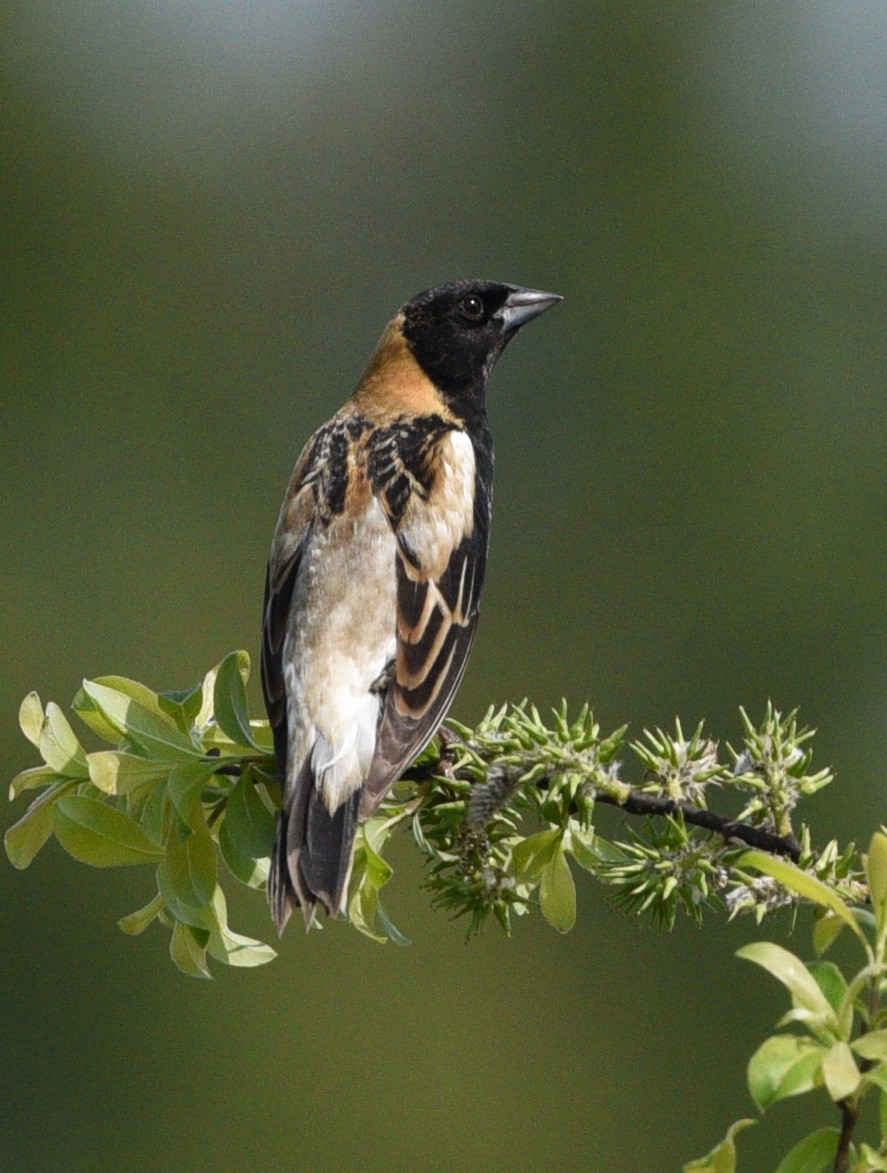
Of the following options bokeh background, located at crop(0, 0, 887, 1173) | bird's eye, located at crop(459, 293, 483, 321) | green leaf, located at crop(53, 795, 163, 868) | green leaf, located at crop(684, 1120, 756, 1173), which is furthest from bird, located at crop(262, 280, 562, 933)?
bokeh background, located at crop(0, 0, 887, 1173)

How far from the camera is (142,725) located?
1.60 m

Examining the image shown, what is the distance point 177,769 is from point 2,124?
13.6 meters

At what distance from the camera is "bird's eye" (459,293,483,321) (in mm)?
3250

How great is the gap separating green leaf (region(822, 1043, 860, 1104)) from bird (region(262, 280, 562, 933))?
32.5 inches

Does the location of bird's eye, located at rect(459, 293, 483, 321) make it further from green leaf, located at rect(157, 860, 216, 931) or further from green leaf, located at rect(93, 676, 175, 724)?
green leaf, located at rect(157, 860, 216, 931)

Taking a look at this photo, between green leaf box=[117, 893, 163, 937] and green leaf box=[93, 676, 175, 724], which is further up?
green leaf box=[93, 676, 175, 724]

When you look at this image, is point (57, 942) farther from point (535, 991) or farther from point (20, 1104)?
point (535, 991)

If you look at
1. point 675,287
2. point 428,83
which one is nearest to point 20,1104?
point 675,287

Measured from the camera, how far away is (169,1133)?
6.10 metres

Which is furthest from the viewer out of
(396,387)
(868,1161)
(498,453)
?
(498,453)

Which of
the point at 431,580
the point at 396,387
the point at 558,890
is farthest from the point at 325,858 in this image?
the point at 396,387

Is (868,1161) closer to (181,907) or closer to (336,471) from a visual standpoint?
(181,907)

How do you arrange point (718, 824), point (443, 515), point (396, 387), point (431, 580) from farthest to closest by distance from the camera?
point (396, 387), point (443, 515), point (431, 580), point (718, 824)

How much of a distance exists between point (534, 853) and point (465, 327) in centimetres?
180
